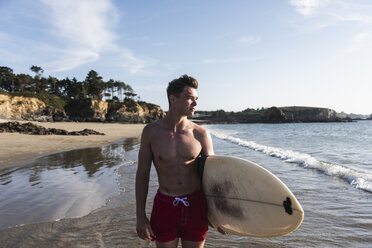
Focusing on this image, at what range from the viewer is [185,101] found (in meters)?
2.14

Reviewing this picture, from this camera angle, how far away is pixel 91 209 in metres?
4.80

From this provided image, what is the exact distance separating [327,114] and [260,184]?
156 m

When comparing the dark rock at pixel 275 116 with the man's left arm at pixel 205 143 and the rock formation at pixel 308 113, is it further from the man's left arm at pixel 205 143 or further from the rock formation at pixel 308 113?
the man's left arm at pixel 205 143

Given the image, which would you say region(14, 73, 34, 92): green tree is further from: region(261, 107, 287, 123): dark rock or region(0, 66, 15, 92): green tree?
region(261, 107, 287, 123): dark rock

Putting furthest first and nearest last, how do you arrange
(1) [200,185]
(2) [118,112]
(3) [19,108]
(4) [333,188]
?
(2) [118,112]
(3) [19,108]
(4) [333,188]
(1) [200,185]

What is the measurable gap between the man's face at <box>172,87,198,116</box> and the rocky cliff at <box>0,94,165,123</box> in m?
46.1

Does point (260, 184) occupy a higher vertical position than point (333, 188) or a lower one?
higher

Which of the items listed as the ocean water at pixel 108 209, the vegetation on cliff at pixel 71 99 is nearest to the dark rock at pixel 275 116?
the vegetation on cliff at pixel 71 99

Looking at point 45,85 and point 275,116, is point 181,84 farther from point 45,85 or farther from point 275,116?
point 275,116

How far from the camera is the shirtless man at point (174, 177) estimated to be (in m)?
2.06

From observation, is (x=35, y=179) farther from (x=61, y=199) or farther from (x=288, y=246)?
(x=288, y=246)

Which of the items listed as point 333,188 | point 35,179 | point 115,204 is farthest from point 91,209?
point 333,188

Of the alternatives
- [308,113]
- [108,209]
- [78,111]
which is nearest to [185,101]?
[108,209]

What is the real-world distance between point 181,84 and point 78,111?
62.1 meters
